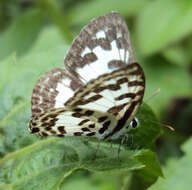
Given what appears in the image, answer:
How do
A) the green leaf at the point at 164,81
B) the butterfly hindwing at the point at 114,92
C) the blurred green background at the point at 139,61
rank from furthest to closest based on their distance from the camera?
1. the green leaf at the point at 164,81
2. the blurred green background at the point at 139,61
3. the butterfly hindwing at the point at 114,92

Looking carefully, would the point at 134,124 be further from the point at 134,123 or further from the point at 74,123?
the point at 74,123

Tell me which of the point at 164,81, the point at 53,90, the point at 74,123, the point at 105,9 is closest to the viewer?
the point at 74,123

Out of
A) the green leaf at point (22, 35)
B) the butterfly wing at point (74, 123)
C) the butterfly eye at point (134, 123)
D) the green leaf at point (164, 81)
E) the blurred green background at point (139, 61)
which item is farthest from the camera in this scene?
the green leaf at point (22, 35)

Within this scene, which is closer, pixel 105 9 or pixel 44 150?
pixel 44 150

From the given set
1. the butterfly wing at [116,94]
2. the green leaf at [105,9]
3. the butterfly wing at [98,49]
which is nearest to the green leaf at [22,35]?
the green leaf at [105,9]

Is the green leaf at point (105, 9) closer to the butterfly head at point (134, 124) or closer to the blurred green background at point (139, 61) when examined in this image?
the blurred green background at point (139, 61)

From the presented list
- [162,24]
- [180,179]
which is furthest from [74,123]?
[162,24]

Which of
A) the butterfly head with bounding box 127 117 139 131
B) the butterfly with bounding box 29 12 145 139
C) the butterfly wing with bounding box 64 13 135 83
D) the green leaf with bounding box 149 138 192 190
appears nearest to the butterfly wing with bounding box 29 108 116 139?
the butterfly with bounding box 29 12 145 139
